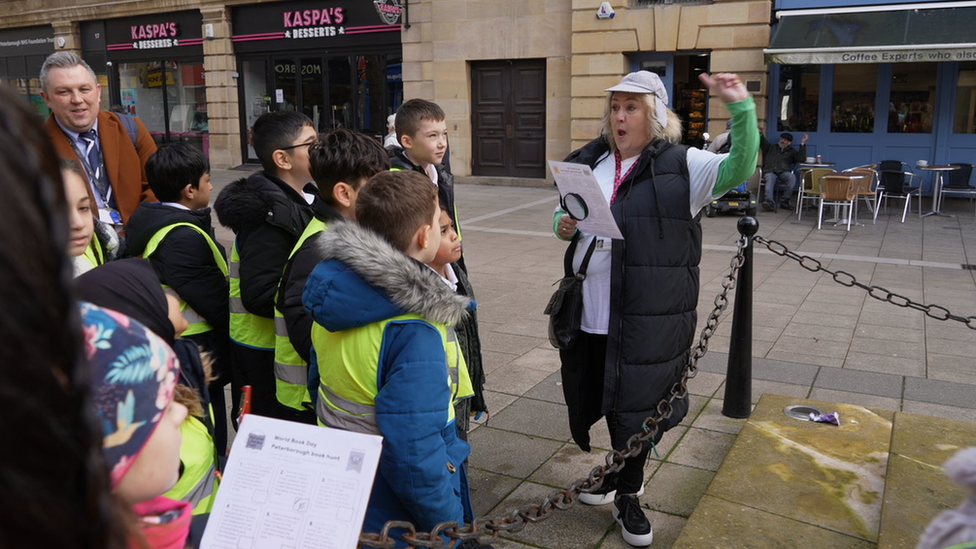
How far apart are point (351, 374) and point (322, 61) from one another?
19262 millimetres

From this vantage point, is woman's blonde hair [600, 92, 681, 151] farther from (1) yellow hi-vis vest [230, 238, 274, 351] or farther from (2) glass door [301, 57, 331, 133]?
(2) glass door [301, 57, 331, 133]

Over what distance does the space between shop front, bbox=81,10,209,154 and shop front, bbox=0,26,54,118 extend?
7.43 feet

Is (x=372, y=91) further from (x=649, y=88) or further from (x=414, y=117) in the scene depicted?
(x=649, y=88)

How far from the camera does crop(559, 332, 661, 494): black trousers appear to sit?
342 cm

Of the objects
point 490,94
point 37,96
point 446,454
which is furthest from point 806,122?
point 37,96

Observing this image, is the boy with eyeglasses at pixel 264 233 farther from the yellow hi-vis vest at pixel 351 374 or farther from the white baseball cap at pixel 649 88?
the white baseball cap at pixel 649 88

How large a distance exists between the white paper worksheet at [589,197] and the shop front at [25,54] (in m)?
27.4

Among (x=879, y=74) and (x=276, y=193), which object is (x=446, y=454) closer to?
(x=276, y=193)

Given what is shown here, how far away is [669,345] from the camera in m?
3.29

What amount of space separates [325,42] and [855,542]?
19.1m

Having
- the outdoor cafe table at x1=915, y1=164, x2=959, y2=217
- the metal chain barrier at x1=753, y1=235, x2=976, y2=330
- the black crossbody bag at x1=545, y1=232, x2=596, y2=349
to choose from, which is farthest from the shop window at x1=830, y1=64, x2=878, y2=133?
the black crossbody bag at x1=545, y1=232, x2=596, y2=349

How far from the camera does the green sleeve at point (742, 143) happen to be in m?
3.00

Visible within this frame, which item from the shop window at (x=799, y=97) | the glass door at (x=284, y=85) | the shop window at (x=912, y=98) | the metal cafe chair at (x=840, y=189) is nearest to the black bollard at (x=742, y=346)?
the metal cafe chair at (x=840, y=189)

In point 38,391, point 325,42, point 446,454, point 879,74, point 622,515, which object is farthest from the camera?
point 325,42
